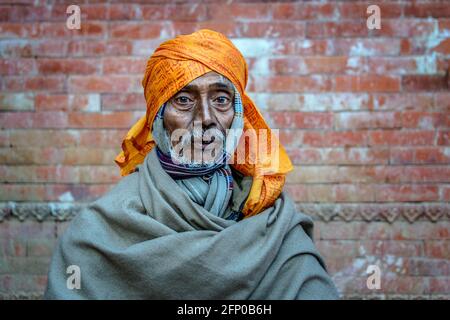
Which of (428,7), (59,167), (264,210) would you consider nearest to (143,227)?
(264,210)

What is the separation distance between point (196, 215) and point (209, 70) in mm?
597

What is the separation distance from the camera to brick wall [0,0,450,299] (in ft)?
14.1

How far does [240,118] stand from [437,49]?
205 cm

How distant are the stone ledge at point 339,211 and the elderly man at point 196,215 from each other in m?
1.36

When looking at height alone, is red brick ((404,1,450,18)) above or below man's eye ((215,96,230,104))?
above

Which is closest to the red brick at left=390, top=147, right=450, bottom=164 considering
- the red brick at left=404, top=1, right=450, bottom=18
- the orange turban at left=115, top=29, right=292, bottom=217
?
the red brick at left=404, top=1, right=450, bottom=18

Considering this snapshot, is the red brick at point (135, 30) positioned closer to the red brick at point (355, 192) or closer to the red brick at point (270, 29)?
the red brick at point (270, 29)

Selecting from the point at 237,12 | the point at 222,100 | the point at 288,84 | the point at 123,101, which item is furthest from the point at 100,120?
the point at 222,100

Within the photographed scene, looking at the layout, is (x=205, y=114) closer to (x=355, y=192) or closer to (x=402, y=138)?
(x=355, y=192)

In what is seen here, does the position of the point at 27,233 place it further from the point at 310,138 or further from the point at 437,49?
the point at 437,49

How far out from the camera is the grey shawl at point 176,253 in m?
2.59

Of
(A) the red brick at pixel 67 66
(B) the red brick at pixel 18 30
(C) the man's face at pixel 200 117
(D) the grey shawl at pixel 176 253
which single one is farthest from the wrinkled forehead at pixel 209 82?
(B) the red brick at pixel 18 30

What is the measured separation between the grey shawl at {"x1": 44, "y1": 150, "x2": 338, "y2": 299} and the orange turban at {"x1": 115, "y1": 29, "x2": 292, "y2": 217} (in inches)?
4.0

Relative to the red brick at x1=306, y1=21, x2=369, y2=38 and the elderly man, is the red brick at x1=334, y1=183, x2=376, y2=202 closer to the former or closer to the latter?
the red brick at x1=306, y1=21, x2=369, y2=38
